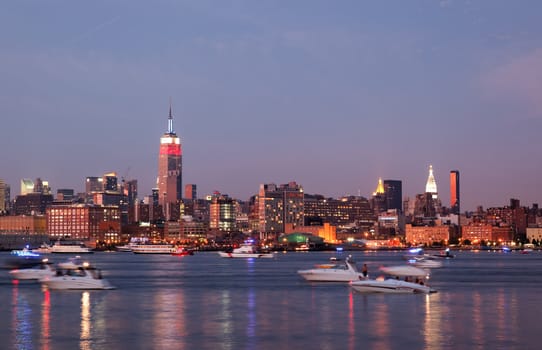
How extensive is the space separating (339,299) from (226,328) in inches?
675

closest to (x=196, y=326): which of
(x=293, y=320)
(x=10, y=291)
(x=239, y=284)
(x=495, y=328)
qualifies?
(x=293, y=320)

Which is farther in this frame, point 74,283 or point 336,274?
point 336,274

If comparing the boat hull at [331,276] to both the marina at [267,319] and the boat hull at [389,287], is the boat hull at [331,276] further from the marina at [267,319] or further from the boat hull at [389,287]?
the boat hull at [389,287]

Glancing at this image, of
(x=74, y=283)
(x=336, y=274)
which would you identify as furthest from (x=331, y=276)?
(x=74, y=283)

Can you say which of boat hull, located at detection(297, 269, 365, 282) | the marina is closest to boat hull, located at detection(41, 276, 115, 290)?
the marina

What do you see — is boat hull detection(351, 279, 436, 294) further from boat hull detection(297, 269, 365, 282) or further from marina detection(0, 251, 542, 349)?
boat hull detection(297, 269, 365, 282)

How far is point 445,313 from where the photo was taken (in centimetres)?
4794

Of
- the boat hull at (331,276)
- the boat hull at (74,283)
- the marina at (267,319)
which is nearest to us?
the marina at (267,319)

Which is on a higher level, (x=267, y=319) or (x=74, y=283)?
(x=74, y=283)

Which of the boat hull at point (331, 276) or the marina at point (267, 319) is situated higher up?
the boat hull at point (331, 276)

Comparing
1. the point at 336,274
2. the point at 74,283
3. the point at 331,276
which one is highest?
the point at 74,283

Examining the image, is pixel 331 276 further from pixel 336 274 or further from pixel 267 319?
pixel 267 319

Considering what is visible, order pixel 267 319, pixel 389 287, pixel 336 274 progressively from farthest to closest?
pixel 336 274 → pixel 389 287 → pixel 267 319

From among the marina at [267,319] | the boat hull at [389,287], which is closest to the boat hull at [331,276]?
the marina at [267,319]
